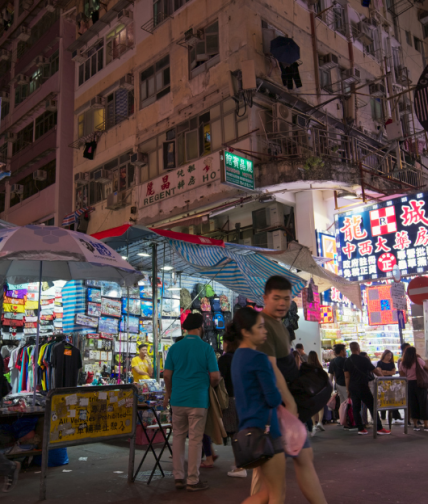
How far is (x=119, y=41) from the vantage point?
20.7 metres

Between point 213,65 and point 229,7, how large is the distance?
1.83m

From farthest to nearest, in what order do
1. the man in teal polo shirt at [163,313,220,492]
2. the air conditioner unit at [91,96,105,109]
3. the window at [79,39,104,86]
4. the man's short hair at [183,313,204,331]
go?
1. the window at [79,39,104,86]
2. the air conditioner unit at [91,96,105,109]
3. the man's short hair at [183,313,204,331]
4. the man in teal polo shirt at [163,313,220,492]

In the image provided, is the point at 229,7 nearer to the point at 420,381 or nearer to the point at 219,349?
the point at 219,349

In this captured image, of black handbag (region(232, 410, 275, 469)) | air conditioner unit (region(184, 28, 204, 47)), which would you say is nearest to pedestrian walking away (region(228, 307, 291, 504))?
black handbag (region(232, 410, 275, 469))

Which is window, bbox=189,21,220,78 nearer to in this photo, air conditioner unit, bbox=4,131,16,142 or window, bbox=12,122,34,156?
window, bbox=12,122,34,156

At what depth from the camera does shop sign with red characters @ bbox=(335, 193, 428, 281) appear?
1330cm

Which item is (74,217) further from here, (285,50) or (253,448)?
(253,448)

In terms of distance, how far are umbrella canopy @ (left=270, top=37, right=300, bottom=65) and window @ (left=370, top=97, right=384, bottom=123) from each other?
17.0 ft

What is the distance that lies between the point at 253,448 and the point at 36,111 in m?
24.8

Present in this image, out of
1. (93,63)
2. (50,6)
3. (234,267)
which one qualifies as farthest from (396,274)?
(50,6)

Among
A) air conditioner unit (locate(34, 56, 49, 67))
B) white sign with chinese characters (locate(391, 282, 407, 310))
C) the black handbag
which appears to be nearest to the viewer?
the black handbag

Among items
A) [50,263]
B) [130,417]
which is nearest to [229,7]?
[50,263]

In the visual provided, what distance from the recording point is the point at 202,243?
8.91 metres

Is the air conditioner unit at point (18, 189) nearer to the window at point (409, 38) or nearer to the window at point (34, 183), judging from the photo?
the window at point (34, 183)
